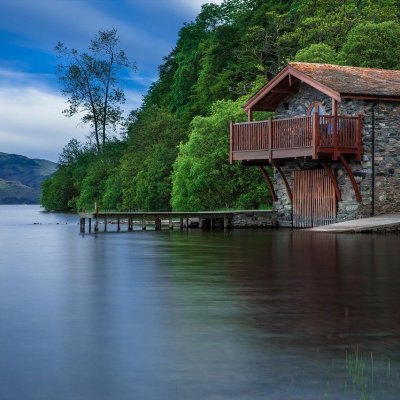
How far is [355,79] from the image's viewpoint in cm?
3522

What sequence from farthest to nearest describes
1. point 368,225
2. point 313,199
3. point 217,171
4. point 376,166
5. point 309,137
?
1. point 217,171
2. point 313,199
3. point 376,166
4. point 309,137
5. point 368,225

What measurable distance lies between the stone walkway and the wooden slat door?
3071 mm

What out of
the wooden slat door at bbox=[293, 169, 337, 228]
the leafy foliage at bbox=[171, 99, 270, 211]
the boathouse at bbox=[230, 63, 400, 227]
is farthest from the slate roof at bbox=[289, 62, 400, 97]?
the leafy foliage at bbox=[171, 99, 270, 211]

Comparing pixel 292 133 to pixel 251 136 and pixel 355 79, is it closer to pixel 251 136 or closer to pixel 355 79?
pixel 251 136

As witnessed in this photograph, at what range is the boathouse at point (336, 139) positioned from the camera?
1324 inches

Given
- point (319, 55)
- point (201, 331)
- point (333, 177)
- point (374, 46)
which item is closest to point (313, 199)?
point (333, 177)

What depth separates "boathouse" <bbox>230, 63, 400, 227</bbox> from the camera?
33.6m

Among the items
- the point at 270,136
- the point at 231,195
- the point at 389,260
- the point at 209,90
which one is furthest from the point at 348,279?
the point at 209,90

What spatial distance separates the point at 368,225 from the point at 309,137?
4.63 meters

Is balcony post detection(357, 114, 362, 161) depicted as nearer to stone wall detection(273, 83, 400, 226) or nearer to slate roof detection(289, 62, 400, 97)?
stone wall detection(273, 83, 400, 226)

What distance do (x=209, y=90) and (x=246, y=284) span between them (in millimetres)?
57129

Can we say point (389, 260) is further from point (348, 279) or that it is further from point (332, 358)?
point (332, 358)

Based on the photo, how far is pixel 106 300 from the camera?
11.7 meters

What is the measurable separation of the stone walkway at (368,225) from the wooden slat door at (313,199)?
3.07 meters
